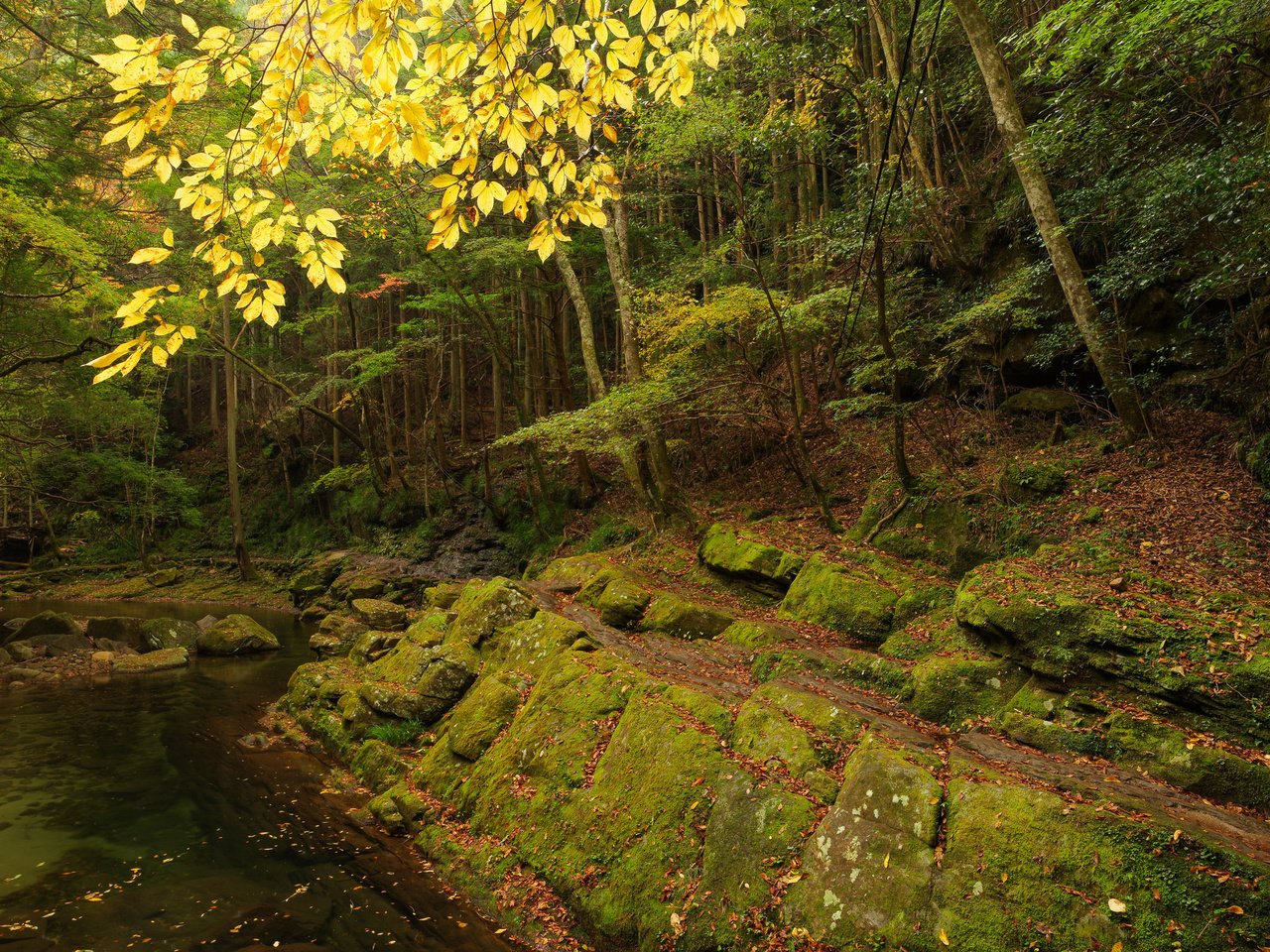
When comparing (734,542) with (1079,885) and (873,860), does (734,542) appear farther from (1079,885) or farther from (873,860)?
(1079,885)

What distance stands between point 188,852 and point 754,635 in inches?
245

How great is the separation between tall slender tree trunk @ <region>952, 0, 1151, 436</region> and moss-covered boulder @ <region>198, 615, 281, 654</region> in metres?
16.6

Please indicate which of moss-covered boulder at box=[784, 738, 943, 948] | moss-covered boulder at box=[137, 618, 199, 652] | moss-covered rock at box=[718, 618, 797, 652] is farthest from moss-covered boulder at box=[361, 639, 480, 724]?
moss-covered boulder at box=[137, 618, 199, 652]

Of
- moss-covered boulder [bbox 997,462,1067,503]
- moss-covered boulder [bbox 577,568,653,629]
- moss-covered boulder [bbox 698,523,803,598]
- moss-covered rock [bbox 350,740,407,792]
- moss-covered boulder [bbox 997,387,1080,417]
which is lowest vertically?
moss-covered rock [bbox 350,740,407,792]

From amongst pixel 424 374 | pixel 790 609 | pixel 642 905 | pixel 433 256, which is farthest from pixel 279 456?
pixel 642 905

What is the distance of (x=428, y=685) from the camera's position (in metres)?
8.59

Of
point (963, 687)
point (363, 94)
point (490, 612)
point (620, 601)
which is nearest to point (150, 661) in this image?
point (490, 612)

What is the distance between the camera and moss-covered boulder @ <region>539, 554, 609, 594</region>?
11344mm

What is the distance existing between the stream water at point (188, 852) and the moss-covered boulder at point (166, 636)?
406cm

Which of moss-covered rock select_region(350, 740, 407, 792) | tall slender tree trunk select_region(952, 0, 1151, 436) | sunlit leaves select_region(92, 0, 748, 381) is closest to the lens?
sunlit leaves select_region(92, 0, 748, 381)

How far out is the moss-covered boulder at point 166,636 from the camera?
14031mm

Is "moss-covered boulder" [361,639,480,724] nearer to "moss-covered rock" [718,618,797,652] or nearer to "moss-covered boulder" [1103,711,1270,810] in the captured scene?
"moss-covered rock" [718,618,797,652]

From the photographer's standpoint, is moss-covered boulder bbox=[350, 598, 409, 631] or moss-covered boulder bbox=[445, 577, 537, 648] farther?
moss-covered boulder bbox=[350, 598, 409, 631]

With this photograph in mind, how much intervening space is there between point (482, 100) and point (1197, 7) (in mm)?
7928
